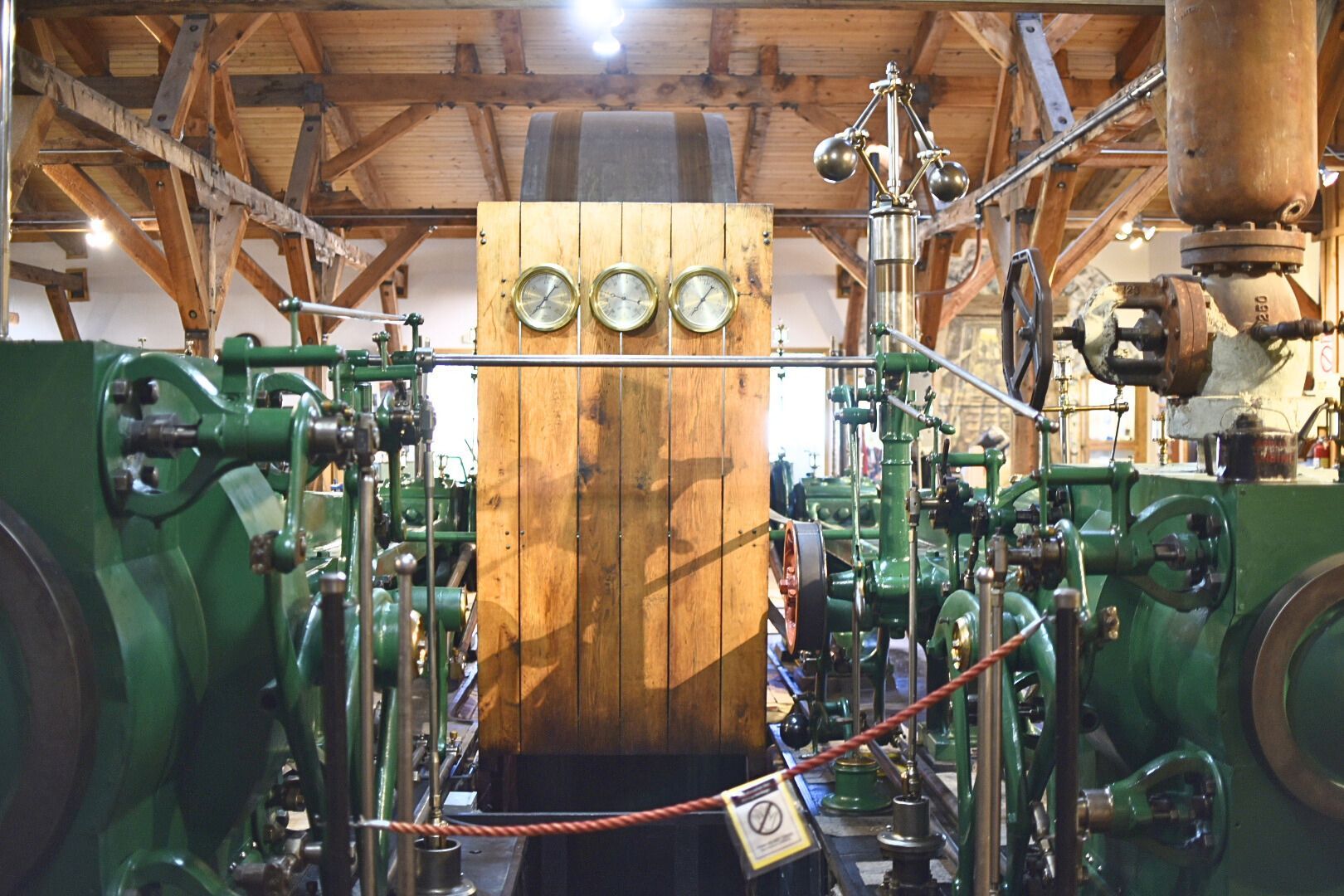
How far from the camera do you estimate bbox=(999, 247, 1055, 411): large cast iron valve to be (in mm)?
2375

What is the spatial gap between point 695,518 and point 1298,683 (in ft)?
6.94

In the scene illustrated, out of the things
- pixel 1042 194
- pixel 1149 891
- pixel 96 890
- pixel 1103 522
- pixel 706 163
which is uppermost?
pixel 1042 194

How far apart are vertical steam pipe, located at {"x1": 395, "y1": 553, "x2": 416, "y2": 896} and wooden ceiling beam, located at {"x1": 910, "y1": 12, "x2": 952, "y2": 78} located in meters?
9.54

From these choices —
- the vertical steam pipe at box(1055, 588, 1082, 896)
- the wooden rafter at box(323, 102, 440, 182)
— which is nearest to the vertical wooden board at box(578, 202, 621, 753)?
the vertical steam pipe at box(1055, 588, 1082, 896)

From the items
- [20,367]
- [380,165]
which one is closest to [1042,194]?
[20,367]

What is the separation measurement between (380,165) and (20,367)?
38.7 ft

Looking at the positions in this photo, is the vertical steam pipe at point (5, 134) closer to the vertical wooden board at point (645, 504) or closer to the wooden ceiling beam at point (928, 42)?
the vertical wooden board at point (645, 504)

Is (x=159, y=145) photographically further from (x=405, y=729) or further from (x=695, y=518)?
(x=405, y=729)

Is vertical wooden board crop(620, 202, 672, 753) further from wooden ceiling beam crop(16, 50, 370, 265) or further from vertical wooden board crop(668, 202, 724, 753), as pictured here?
wooden ceiling beam crop(16, 50, 370, 265)

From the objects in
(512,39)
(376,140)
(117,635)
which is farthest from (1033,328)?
(376,140)

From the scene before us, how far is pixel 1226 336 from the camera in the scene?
2.57m

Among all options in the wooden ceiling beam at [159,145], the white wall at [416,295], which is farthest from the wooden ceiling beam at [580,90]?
the white wall at [416,295]

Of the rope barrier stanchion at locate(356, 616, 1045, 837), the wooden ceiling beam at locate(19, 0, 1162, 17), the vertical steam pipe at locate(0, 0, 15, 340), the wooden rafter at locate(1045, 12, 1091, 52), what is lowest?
the rope barrier stanchion at locate(356, 616, 1045, 837)

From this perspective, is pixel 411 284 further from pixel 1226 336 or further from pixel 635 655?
pixel 1226 336
